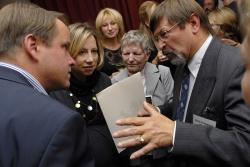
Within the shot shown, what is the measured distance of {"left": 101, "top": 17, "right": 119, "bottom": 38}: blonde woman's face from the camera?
364 centimetres

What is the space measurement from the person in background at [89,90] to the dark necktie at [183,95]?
445mm

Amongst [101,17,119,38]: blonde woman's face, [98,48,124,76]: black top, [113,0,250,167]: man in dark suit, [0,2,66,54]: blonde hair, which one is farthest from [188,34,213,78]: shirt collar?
[101,17,119,38]: blonde woman's face

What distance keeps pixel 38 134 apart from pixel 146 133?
0.42 m

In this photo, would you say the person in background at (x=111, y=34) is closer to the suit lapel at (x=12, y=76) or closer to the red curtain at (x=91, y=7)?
the suit lapel at (x=12, y=76)

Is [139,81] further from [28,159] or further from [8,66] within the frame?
[28,159]

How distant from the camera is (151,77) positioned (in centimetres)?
291

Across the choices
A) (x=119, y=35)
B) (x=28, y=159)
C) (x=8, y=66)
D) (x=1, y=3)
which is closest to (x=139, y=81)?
(x=8, y=66)

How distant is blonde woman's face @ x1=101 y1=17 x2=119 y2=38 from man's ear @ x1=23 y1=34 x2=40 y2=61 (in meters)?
2.36

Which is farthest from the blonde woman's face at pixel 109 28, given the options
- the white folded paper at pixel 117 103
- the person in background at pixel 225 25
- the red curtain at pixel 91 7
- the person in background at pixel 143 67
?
the red curtain at pixel 91 7

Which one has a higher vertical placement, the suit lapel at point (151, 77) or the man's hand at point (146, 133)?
the man's hand at point (146, 133)

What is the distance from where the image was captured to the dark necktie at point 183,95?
174cm

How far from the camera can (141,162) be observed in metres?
2.04

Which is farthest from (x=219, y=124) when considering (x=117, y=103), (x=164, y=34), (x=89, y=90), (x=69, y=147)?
(x=89, y=90)

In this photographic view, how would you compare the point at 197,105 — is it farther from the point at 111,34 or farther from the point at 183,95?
the point at 111,34
